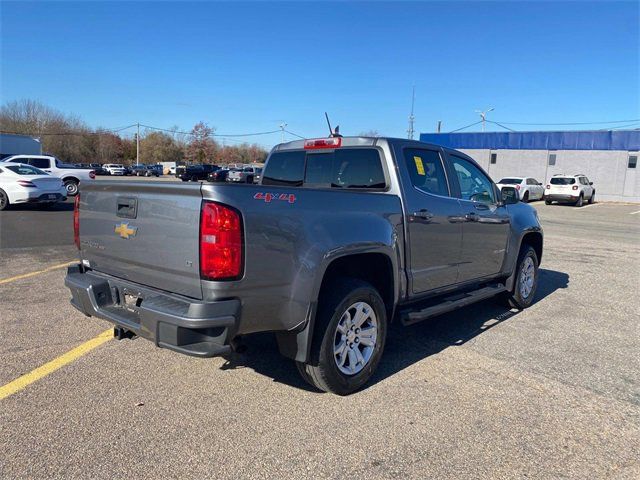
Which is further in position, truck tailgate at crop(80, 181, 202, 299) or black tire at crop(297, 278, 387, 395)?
black tire at crop(297, 278, 387, 395)

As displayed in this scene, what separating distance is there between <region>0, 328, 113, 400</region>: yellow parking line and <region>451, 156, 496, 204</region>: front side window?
12.5 feet

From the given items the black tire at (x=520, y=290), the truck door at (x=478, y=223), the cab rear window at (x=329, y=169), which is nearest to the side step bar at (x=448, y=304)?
the truck door at (x=478, y=223)

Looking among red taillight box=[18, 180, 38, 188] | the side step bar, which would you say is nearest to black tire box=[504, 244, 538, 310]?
the side step bar

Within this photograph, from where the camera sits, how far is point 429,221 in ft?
14.1

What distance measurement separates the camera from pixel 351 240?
3.45m

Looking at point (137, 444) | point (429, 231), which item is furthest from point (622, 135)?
point (137, 444)

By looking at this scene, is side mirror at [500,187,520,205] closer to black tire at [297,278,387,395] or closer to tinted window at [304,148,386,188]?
tinted window at [304,148,386,188]

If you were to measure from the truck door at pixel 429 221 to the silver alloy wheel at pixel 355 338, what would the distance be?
629 mm

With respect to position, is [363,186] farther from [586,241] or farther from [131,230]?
[586,241]

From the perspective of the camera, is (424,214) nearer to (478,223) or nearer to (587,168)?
(478,223)

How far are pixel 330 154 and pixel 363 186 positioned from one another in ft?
1.77

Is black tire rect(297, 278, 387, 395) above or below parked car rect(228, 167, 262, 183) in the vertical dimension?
below

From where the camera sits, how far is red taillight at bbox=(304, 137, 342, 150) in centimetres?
448

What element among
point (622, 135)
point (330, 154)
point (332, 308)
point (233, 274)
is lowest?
point (332, 308)
